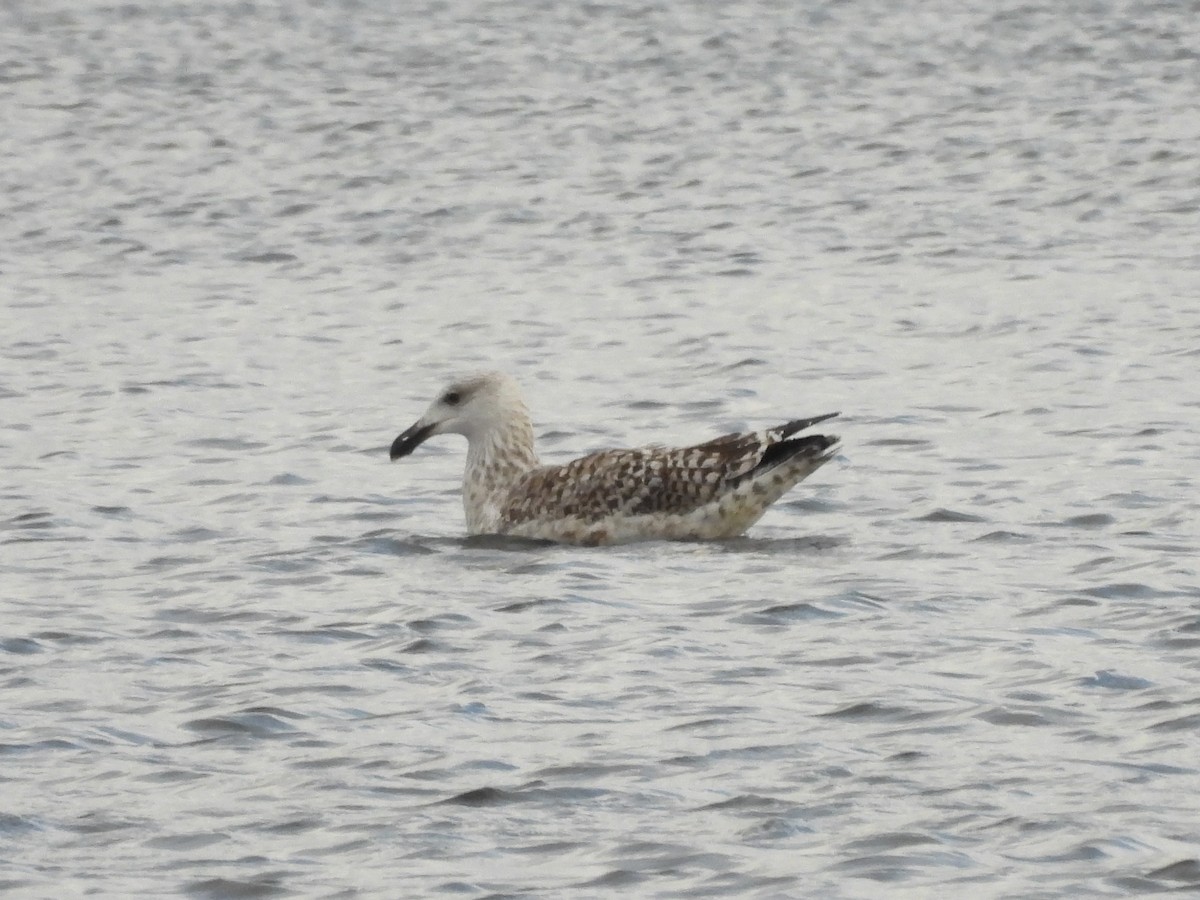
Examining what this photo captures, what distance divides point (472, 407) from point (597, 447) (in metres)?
1.48

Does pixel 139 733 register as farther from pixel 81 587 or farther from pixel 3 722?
pixel 81 587

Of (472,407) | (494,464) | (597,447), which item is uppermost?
(472,407)

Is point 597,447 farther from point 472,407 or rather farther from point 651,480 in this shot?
point 651,480

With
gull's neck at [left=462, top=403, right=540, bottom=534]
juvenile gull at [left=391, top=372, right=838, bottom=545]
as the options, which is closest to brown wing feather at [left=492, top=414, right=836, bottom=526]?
juvenile gull at [left=391, top=372, right=838, bottom=545]

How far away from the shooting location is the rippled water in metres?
8.94

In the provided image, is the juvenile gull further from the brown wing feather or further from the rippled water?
the rippled water

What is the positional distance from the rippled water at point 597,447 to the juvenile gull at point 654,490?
0.20m

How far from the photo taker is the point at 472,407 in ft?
48.5

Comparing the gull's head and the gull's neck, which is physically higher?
the gull's head

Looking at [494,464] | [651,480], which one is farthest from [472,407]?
[651,480]

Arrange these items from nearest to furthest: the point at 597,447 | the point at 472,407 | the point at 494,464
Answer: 1. the point at 494,464
2. the point at 472,407
3. the point at 597,447

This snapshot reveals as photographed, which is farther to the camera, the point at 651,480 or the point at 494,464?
the point at 494,464

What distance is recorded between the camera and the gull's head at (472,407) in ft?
48.3

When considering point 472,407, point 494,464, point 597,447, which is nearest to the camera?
point 494,464
